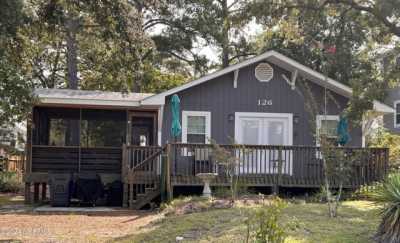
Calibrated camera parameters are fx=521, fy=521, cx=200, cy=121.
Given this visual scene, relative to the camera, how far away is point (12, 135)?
3177 centimetres

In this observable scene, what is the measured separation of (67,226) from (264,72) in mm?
8400

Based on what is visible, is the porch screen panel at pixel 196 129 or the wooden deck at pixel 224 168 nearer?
the wooden deck at pixel 224 168

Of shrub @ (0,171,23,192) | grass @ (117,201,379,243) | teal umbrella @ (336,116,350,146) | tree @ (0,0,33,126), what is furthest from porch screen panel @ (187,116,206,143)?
shrub @ (0,171,23,192)

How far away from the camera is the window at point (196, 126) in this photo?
53.5ft

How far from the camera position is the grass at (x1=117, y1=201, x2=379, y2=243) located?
8008mm

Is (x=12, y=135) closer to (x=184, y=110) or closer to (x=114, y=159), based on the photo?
(x=114, y=159)

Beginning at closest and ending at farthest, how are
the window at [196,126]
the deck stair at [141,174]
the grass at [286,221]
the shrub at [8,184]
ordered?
the grass at [286,221], the deck stair at [141,174], the window at [196,126], the shrub at [8,184]

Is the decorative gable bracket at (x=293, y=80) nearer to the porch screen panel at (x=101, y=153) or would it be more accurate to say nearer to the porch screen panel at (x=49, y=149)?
the porch screen panel at (x=101, y=153)

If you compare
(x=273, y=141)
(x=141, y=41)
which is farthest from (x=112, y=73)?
(x=273, y=141)

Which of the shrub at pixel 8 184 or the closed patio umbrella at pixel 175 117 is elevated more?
the closed patio umbrella at pixel 175 117

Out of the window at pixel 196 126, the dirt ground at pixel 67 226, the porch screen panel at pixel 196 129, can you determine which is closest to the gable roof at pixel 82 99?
the window at pixel 196 126

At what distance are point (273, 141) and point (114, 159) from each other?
212 inches

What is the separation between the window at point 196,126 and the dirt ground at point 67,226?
3.61 meters

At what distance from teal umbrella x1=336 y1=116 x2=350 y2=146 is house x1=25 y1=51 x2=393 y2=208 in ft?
1.88
